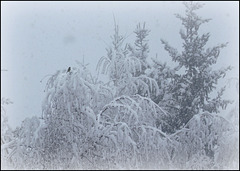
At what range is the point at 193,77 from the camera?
1418 cm

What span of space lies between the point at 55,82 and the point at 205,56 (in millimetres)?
7619

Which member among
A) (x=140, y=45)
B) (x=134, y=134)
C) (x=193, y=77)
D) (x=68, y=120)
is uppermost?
(x=140, y=45)

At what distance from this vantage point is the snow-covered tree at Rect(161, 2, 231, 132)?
14125mm

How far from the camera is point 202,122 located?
36.4 ft

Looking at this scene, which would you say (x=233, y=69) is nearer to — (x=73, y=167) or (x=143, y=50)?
(x=143, y=50)

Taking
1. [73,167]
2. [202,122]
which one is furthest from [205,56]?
[73,167]

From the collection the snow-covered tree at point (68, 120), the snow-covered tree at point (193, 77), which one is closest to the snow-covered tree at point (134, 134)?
the snow-covered tree at point (68, 120)

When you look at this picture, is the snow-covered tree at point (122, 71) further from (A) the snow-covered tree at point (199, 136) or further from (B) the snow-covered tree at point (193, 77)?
(B) the snow-covered tree at point (193, 77)

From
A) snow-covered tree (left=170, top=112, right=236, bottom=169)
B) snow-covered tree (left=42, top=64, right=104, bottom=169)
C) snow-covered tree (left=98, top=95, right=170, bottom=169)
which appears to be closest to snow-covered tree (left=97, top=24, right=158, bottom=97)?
snow-covered tree (left=98, top=95, right=170, bottom=169)

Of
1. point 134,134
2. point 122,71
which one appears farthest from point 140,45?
point 134,134

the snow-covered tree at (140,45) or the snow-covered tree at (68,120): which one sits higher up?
the snow-covered tree at (140,45)

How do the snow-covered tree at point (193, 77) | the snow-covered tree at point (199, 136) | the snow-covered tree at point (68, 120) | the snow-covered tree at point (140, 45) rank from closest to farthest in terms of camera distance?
the snow-covered tree at point (68, 120) < the snow-covered tree at point (199, 136) < the snow-covered tree at point (193, 77) < the snow-covered tree at point (140, 45)

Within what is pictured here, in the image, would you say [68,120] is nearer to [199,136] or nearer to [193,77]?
[199,136]

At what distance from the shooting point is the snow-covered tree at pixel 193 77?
46.3ft
